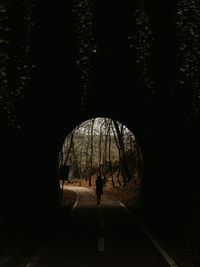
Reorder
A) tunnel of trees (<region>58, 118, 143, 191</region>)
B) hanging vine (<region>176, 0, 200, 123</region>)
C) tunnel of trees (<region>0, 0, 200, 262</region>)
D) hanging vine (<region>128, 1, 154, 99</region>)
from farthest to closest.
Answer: tunnel of trees (<region>58, 118, 143, 191</region>) < tunnel of trees (<region>0, 0, 200, 262</region>) < hanging vine (<region>128, 1, 154, 99</region>) < hanging vine (<region>176, 0, 200, 123</region>)

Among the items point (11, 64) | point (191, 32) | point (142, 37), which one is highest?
point (142, 37)

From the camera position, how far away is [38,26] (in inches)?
232

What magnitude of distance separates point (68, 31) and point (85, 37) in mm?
1676

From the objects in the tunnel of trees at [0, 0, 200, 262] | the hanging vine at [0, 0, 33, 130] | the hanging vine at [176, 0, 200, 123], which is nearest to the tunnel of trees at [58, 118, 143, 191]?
the tunnel of trees at [0, 0, 200, 262]

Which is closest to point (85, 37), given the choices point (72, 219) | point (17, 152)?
point (17, 152)

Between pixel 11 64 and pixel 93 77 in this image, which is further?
pixel 93 77

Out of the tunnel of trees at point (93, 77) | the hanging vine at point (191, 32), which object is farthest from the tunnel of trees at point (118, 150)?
the hanging vine at point (191, 32)

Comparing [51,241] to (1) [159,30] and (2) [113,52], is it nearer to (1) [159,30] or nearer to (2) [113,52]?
(2) [113,52]

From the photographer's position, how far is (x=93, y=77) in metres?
8.94

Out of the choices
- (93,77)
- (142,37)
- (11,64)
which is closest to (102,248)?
(11,64)

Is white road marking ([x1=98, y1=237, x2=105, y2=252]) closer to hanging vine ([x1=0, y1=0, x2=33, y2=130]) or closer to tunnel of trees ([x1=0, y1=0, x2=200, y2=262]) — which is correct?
tunnel of trees ([x1=0, y1=0, x2=200, y2=262])

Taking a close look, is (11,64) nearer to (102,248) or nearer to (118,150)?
(102,248)

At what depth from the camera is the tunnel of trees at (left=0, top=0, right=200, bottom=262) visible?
16.3 ft

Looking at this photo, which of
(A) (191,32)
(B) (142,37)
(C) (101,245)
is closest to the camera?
(A) (191,32)
